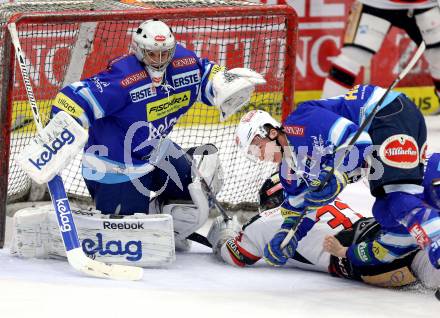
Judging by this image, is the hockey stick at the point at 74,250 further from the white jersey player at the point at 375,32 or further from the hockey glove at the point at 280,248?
the white jersey player at the point at 375,32

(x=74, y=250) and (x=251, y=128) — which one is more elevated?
(x=251, y=128)

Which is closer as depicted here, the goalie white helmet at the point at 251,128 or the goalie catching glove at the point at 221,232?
the goalie white helmet at the point at 251,128

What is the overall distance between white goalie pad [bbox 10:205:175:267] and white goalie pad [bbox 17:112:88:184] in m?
0.29

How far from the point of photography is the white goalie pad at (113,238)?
454 centimetres

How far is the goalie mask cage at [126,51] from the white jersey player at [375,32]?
1.13 meters

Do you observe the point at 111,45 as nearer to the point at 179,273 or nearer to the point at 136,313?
the point at 179,273

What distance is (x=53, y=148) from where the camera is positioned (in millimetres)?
4348

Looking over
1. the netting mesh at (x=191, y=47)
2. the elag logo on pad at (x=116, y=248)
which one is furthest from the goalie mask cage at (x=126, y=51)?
the elag logo on pad at (x=116, y=248)

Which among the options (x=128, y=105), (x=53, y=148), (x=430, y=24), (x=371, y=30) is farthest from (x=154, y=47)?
(x=430, y=24)

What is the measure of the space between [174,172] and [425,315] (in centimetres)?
143

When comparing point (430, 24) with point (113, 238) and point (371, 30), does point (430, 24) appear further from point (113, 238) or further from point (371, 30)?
point (113, 238)

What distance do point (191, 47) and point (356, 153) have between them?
2.10 m

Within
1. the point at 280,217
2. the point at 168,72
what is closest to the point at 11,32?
the point at 168,72

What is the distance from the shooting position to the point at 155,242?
4551mm
